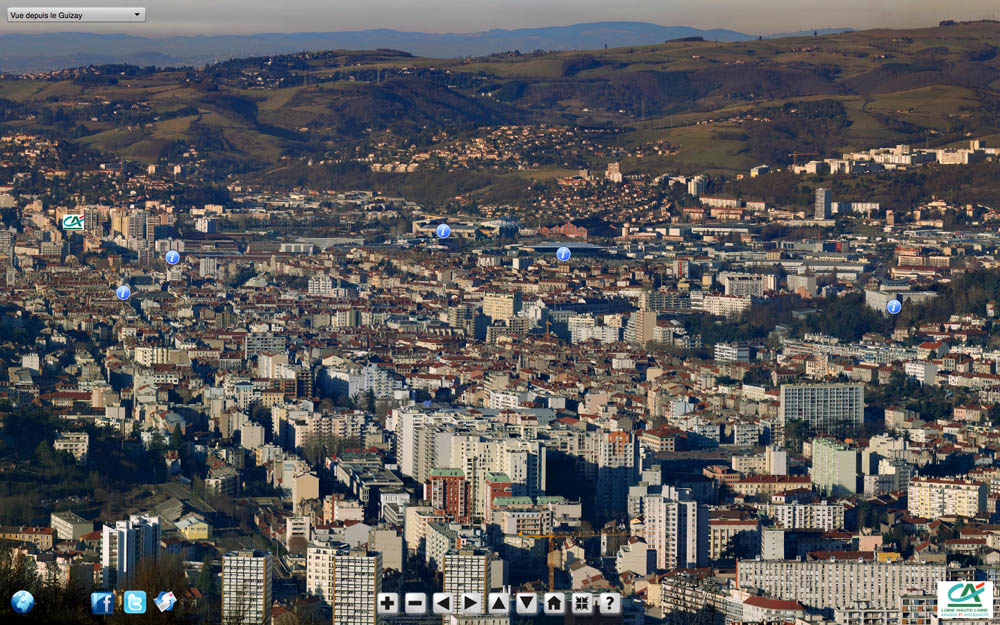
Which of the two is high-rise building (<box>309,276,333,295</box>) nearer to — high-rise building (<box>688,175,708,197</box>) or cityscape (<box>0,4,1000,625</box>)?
cityscape (<box>0,4,1000,625</box>)

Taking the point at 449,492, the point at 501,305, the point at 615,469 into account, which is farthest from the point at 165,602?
the point at 501,305

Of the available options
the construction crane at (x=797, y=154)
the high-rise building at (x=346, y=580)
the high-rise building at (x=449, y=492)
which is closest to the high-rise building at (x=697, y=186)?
the construction crane at (x=797, y=154)

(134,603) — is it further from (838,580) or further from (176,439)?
(176,439)

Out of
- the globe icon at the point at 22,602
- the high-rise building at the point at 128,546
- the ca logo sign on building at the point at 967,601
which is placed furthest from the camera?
the high-rise building at the point at 128,546

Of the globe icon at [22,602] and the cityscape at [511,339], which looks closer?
the globe icon at [22,602]

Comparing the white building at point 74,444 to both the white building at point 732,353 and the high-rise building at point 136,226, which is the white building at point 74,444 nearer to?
the white building at point 732,353

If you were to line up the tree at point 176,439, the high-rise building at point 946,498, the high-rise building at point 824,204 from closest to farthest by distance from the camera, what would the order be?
the high-rise building at point 946,498
the tree at point 176,439
the high-rise building at point 824,204
